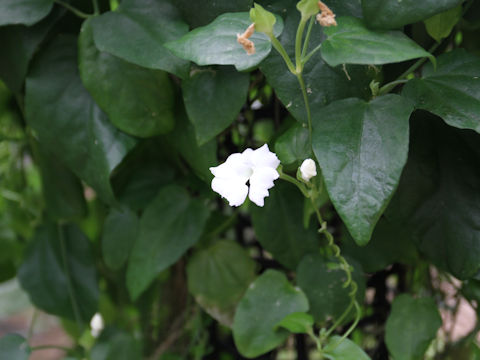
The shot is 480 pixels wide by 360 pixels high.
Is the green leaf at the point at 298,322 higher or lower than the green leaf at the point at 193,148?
lower

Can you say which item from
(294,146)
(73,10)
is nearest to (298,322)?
(294,146)

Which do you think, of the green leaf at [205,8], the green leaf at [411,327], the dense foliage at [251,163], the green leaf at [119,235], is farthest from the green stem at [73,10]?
the green leaf at [411,327]

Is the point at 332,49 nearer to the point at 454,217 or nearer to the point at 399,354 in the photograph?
the point at 454,217

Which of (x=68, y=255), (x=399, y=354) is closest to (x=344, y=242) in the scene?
(x=399, y=354)

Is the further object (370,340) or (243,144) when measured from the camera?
(370,340)

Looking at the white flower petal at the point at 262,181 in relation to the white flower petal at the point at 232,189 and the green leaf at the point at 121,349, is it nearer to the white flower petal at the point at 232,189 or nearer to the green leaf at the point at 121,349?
the white flower petal at the point at 232,189

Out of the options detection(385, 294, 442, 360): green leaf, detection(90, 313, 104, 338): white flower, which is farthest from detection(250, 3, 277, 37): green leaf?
detection(90, 313, 104, 338): white flower

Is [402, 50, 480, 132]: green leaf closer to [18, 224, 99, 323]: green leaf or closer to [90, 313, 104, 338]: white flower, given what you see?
[18, 224, 99, 323]: green leaf
